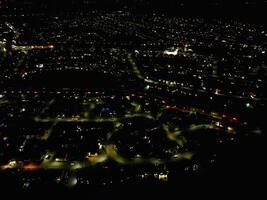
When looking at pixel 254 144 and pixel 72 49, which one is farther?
pixel 72 49

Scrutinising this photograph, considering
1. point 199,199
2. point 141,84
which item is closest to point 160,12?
point 141,84

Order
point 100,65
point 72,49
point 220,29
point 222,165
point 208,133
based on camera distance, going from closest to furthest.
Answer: point 222,165 < point 208,133 < point 100,65 < point 72,49 < point 220,29

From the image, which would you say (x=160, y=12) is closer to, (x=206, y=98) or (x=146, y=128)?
(x=206, y=98)

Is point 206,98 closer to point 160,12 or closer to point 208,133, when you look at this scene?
point 208,133

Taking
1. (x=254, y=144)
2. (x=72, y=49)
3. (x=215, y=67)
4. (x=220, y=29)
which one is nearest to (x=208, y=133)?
(x=254, y=144)

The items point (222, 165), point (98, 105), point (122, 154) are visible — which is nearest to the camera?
point (222, 165)

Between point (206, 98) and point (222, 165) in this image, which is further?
point (206, 98)
